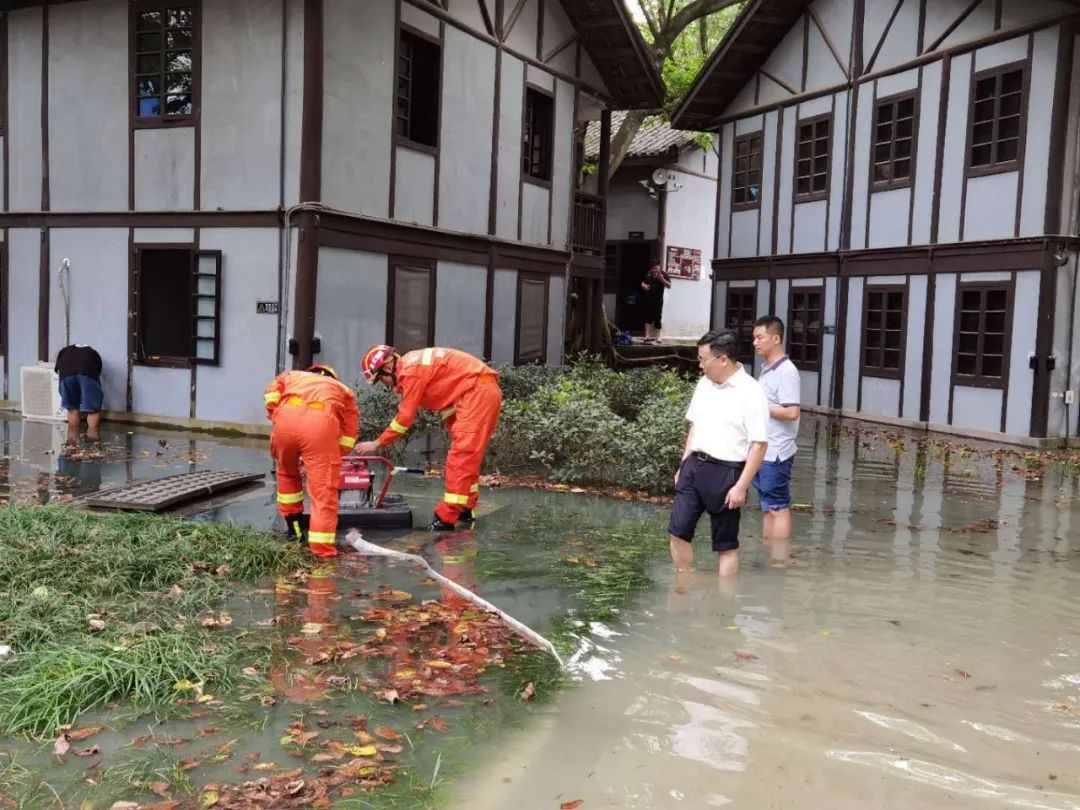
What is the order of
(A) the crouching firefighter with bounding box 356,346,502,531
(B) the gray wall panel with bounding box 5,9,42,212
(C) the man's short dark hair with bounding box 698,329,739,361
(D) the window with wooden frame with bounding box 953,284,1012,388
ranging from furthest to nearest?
(D) the window with wooden frame with bounding box 953,284,1012,388 < (B) the gray wall panel with bounding box 5,9,42,212 < (A) the crouching firefighter with bounding box 356,346,502,531 < (C) the man's short dark hair with bounding box 698,329,739,361

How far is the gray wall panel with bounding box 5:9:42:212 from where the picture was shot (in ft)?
51.7

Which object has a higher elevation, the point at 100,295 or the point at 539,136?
the point at 539,136

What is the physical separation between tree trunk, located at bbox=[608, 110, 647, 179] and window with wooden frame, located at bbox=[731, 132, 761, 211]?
8.11 ft

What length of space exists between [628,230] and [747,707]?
27718 mm

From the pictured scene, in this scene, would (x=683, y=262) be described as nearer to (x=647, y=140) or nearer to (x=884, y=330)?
(x=647, y=140)

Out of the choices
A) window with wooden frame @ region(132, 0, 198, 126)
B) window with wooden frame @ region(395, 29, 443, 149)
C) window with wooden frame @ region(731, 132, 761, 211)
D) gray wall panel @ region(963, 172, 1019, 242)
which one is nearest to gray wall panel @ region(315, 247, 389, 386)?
window with wooden frame @ region(395, 29, 443, 149)

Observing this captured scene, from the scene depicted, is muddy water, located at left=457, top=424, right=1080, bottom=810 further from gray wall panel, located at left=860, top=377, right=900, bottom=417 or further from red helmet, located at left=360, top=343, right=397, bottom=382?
gray wall panel, located at left=860, top=377, right=900, bottom=417

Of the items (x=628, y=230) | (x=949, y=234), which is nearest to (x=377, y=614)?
(x=949, y=234)

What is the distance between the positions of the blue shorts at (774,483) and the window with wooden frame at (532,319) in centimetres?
1121

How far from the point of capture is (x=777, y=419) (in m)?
7.93

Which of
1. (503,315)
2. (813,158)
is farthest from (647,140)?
(503,315)

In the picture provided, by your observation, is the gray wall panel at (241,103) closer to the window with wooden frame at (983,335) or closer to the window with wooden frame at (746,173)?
the window with wooden frame at (983,335)

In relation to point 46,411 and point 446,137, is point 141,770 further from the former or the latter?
point 446,137

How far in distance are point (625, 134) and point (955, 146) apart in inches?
338
